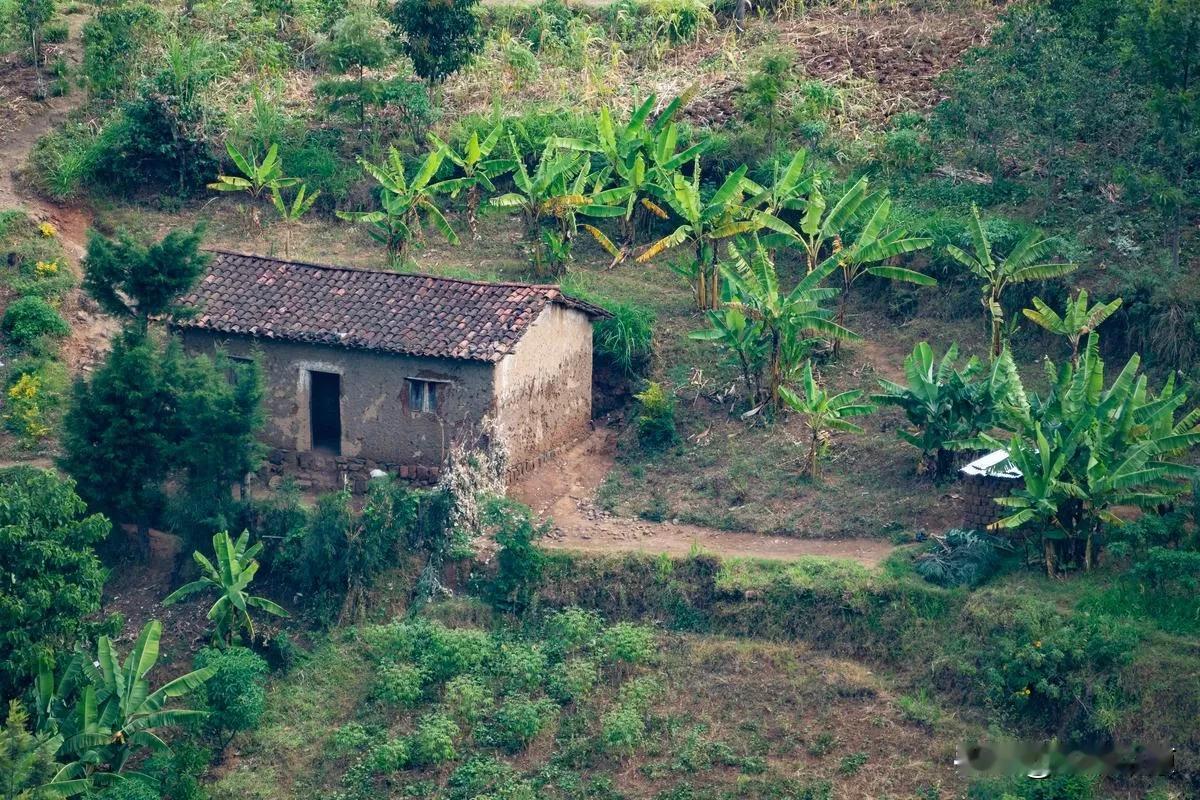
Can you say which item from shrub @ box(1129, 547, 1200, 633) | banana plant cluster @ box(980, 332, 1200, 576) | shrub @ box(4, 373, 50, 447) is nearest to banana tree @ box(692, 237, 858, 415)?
banana plant cluster @ box(980, 332, 1200, 576)

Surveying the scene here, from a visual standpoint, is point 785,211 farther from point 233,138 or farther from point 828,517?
point 233,138

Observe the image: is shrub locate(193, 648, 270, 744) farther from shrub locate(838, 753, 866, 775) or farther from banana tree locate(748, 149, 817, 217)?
banana tree locate(748, 149, 817, 217)

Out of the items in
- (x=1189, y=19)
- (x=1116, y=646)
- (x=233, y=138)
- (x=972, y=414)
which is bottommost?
(x=1116, y=646)

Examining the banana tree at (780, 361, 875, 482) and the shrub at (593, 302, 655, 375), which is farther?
the shrub at (593, 302, 655, 375)

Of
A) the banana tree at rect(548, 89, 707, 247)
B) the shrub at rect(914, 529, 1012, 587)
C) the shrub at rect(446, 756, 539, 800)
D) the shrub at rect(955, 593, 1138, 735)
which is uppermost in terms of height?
the banana tree at rect(548, 89, 707, 247)

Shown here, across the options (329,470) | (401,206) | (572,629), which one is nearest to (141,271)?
(329,470)

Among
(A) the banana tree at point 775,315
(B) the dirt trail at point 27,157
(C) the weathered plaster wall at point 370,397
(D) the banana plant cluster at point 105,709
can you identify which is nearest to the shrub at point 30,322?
(B) the dirt trail at point 27,157

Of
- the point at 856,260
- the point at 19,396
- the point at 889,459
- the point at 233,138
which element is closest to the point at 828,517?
the point at 889,459
